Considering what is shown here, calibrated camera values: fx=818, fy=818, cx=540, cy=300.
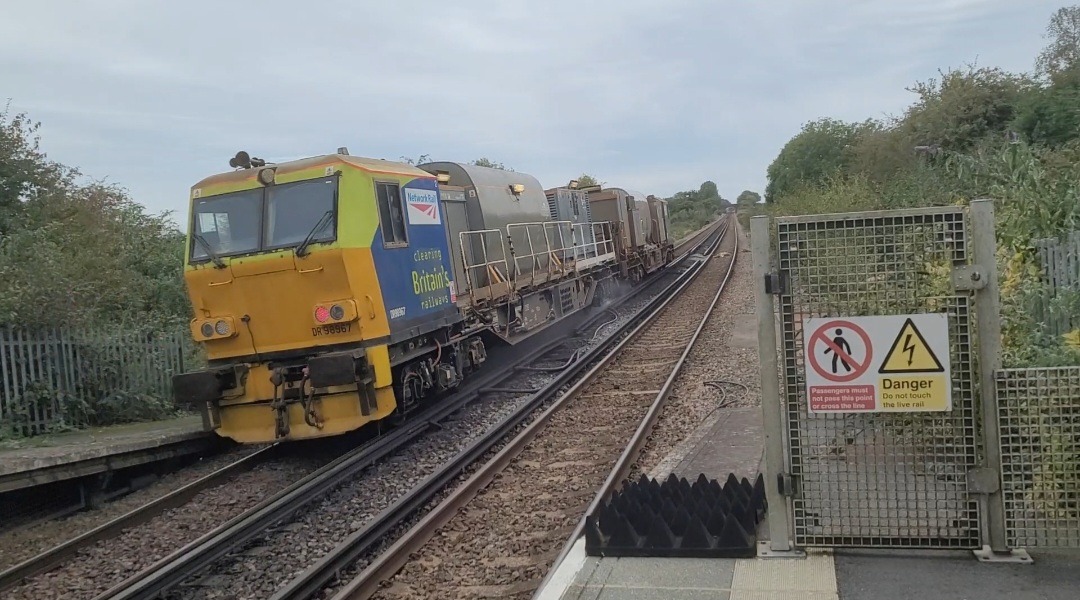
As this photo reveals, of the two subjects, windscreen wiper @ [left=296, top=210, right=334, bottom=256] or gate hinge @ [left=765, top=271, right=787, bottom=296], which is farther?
windscreen wiper @ [left=296, top=210, right=334, bottom=256]

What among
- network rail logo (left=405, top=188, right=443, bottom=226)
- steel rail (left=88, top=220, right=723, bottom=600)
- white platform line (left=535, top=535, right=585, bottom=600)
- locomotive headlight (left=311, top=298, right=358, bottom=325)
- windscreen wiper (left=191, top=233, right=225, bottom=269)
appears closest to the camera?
white platform line (left=535, top=535, right=585, bottom=600)

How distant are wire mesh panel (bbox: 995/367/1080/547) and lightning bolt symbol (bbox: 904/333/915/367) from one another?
0.40m

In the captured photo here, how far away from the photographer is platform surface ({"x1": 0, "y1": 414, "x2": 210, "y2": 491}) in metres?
7.45

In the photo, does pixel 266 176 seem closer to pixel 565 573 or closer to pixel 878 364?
pixel 565 573

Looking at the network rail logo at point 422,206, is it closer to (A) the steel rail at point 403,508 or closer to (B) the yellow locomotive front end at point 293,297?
(B) the yellow locomotive front end at point 293,297

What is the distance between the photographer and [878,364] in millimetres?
4113

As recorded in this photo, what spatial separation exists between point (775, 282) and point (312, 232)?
5529 mm

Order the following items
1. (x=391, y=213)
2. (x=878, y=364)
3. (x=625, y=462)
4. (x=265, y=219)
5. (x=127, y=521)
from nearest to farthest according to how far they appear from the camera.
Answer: (x=878, y=364), (x=127, y=521), (x=625, y=462), (x=265, y=219), (x=391, y=213)

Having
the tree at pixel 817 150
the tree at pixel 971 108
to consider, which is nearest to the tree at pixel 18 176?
the tree at pixel 971 108

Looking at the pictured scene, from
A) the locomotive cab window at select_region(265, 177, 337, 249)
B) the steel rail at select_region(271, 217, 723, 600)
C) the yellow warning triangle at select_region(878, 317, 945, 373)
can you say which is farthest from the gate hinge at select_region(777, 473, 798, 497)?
the locomotive cab window at select_region(265, 177, 337, 249)

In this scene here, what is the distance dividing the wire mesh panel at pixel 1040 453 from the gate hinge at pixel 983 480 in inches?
1.9

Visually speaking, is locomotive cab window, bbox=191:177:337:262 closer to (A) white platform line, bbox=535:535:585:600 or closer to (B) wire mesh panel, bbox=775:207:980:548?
A: (A) white platform line, bbox=535:535:585:600

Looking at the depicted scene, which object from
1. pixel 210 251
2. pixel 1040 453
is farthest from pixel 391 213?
pixel 1040 453

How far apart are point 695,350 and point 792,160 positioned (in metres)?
48.3
